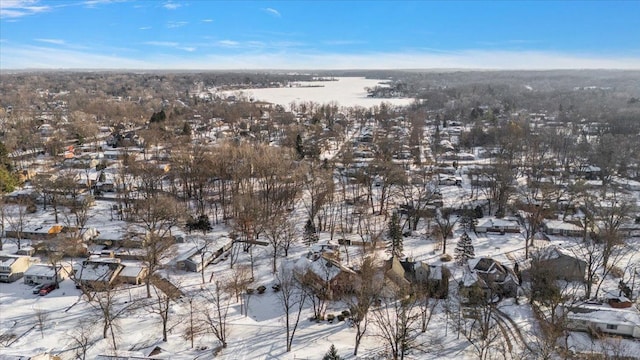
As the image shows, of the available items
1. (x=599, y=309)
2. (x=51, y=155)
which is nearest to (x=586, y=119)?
(x=599, y=309)

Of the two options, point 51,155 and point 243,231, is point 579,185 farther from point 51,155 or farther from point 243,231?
point 51,155

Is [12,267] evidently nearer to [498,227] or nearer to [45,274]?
[45,274]

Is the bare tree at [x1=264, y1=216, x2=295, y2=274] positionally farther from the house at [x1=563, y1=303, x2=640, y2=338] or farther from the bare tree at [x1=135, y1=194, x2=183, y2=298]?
the house at [x1=563, y1=303, x2=640, y2=338]

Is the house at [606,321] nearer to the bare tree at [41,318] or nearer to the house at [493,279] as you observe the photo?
the house at [493,279]

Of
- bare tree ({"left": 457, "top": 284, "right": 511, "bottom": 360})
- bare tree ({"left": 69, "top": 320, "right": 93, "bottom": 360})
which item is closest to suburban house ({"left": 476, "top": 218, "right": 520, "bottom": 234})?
bare tree ({"left": 457, "top": 284, "right": 511, "bottom": 360})

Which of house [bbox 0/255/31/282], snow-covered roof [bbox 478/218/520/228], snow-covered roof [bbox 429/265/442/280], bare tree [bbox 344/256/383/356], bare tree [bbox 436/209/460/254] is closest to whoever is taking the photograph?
bare tree [bbox 344/256/383/356]

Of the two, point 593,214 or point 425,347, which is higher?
point 593,214
